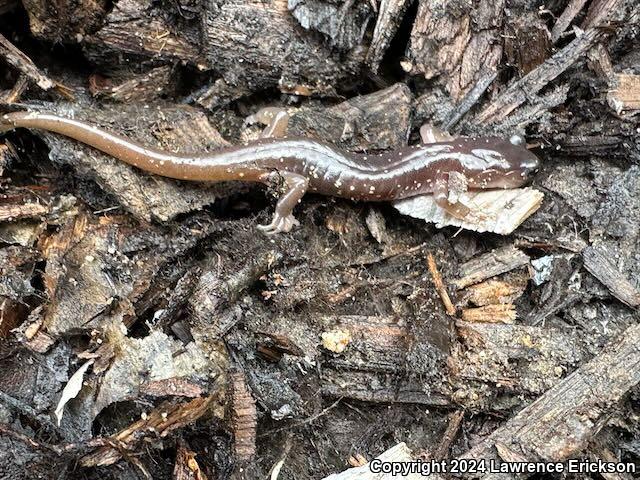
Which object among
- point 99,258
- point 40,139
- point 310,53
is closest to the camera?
point 99,258

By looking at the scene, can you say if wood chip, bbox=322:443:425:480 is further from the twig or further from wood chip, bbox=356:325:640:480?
the twig

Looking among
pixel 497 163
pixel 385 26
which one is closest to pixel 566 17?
pixel 497 163

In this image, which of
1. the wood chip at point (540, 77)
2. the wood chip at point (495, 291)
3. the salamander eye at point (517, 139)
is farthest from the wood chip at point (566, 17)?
the wood chip at point (495, 291)

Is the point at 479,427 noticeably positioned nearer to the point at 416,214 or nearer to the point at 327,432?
the point at 327,432

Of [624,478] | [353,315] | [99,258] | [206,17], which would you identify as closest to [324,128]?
[206,17]

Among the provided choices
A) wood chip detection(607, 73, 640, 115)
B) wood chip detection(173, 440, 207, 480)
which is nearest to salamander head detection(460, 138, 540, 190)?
wood chip detection(607, 73, 640, 115)

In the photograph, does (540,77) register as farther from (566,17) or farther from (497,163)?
(497,163)
